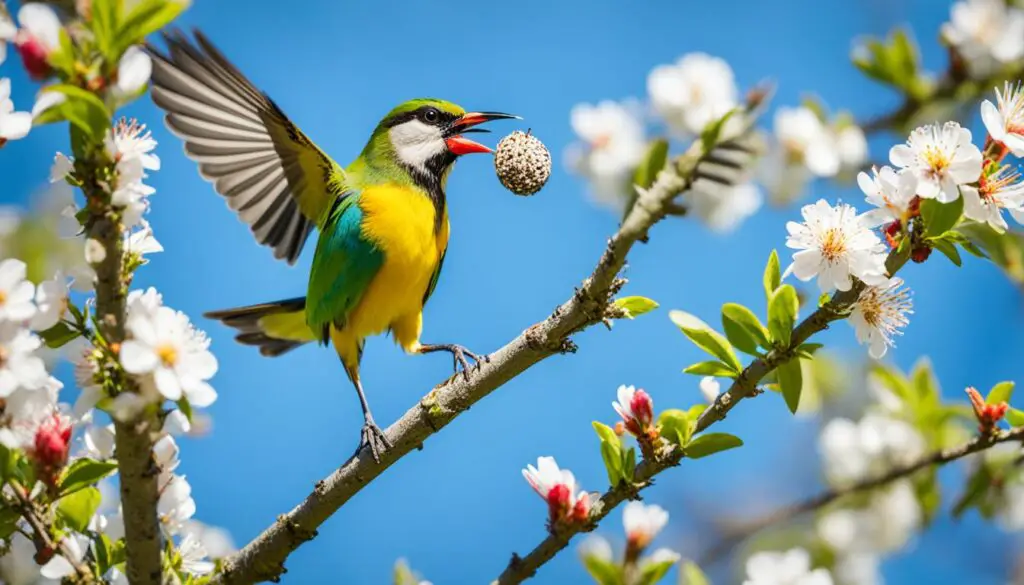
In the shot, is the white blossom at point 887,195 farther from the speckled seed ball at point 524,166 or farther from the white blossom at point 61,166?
the white blossom at point 61,166

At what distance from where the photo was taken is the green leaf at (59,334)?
84.4 inches

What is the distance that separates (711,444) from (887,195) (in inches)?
24.9

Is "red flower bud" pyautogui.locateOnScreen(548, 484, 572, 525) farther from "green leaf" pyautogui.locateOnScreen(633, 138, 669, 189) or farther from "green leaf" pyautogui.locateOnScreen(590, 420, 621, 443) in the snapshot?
"green leaf" pyautogui.locateOnScreen(633, 138, 669, 189)

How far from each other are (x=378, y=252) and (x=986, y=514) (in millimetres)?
2146

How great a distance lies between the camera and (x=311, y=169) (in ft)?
14.2

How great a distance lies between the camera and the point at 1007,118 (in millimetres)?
2246

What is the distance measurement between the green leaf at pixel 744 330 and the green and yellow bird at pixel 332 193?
1.38 metres

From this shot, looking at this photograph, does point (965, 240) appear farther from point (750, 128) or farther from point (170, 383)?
point (170, 383)

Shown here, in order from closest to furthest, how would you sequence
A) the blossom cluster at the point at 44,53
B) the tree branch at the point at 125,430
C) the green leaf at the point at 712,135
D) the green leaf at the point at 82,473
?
1. the green leaf at the point at 712,135
2. the blossom cluster at the point at 44,53
3. the tree branch at the point at 125,430
4. the green leaf at the point at 82,473

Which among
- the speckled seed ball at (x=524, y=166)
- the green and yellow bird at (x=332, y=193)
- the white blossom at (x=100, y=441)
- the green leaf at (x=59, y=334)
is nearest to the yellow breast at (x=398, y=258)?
the green and yellow bird at (x=332, y=193)

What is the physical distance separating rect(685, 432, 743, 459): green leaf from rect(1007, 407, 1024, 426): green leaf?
652mm

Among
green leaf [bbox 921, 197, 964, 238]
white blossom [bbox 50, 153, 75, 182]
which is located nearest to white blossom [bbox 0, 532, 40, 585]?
white blossom [bbox 50, 153, 75, 182]

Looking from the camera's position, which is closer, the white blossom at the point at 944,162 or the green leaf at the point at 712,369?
the white blossom at the point at 944,162

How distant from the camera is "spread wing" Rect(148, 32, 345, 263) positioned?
399 cm
